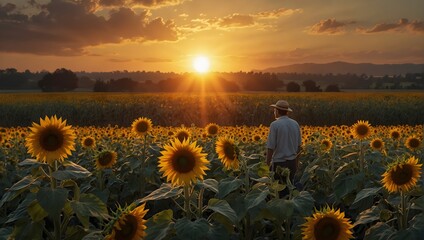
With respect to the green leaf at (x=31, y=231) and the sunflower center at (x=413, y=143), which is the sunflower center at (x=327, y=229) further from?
the sunflower center at (x=413, y=143)

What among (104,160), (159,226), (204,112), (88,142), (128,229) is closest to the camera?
(128,229)

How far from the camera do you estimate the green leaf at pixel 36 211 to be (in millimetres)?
3932

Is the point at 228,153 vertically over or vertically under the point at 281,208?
over

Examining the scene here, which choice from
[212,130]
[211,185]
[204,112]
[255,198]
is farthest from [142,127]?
[204,112]

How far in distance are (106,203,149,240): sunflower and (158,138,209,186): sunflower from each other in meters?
0.63

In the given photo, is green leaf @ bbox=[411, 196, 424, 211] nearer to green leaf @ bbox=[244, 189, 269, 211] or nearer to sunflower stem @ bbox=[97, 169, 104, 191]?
green leaf @ bbox=[244, 189, 269, 211]

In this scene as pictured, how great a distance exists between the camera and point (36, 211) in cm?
395

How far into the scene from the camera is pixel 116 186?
23.6ft

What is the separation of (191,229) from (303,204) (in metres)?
1.03

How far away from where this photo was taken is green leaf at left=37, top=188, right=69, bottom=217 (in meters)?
3.67

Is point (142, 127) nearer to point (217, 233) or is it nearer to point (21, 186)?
point (21, 186)

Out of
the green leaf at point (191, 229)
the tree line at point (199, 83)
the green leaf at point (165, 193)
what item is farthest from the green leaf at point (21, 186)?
the tree line at point (199, 83)

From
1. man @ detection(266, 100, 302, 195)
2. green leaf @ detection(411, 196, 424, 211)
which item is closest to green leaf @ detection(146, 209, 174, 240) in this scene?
green leaf @ detection(411, 196, 424, 211)

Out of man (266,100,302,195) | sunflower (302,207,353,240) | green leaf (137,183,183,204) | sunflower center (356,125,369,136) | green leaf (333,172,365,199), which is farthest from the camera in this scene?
man (266,100,302,195)
